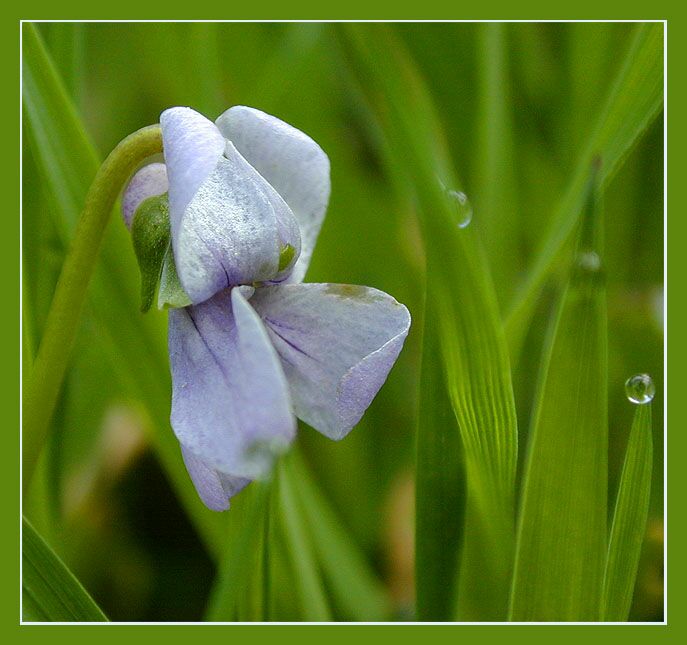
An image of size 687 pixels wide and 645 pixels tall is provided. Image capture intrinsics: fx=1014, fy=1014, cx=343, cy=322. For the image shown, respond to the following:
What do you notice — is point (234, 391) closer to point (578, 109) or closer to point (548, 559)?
point (548, 559)

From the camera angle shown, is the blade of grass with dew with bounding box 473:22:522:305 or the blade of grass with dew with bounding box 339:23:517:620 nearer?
the blade of grass with dew with bounding box 339:23:517:620

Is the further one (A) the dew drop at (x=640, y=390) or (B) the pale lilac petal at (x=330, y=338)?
(A) the dew drop at (x=640, y=390)

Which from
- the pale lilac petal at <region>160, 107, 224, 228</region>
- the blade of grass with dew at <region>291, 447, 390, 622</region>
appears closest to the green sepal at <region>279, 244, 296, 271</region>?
the pale lilac petal at <region>160, 107, 224, 228</region>

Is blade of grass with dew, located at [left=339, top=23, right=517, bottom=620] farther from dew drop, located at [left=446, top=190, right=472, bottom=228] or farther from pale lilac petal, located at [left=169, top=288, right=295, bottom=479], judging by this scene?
pale lilac petal, located at [left=169, top=288, right=295, bottom=479]

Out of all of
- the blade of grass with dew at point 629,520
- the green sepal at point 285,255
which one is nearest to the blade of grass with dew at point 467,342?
the blade of grass with dew at point 629,520

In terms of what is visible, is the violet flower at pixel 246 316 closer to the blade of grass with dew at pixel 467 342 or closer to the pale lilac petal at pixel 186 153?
the pale lilac petal at pixel 186 153

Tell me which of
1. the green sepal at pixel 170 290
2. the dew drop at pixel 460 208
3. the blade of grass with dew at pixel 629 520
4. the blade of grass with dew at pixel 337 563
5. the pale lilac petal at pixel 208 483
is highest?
the green sepal at pixel 170 290

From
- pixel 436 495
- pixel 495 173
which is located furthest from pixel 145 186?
pixel 495 173

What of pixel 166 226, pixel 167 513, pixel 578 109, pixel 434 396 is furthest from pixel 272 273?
pixel 578 109
